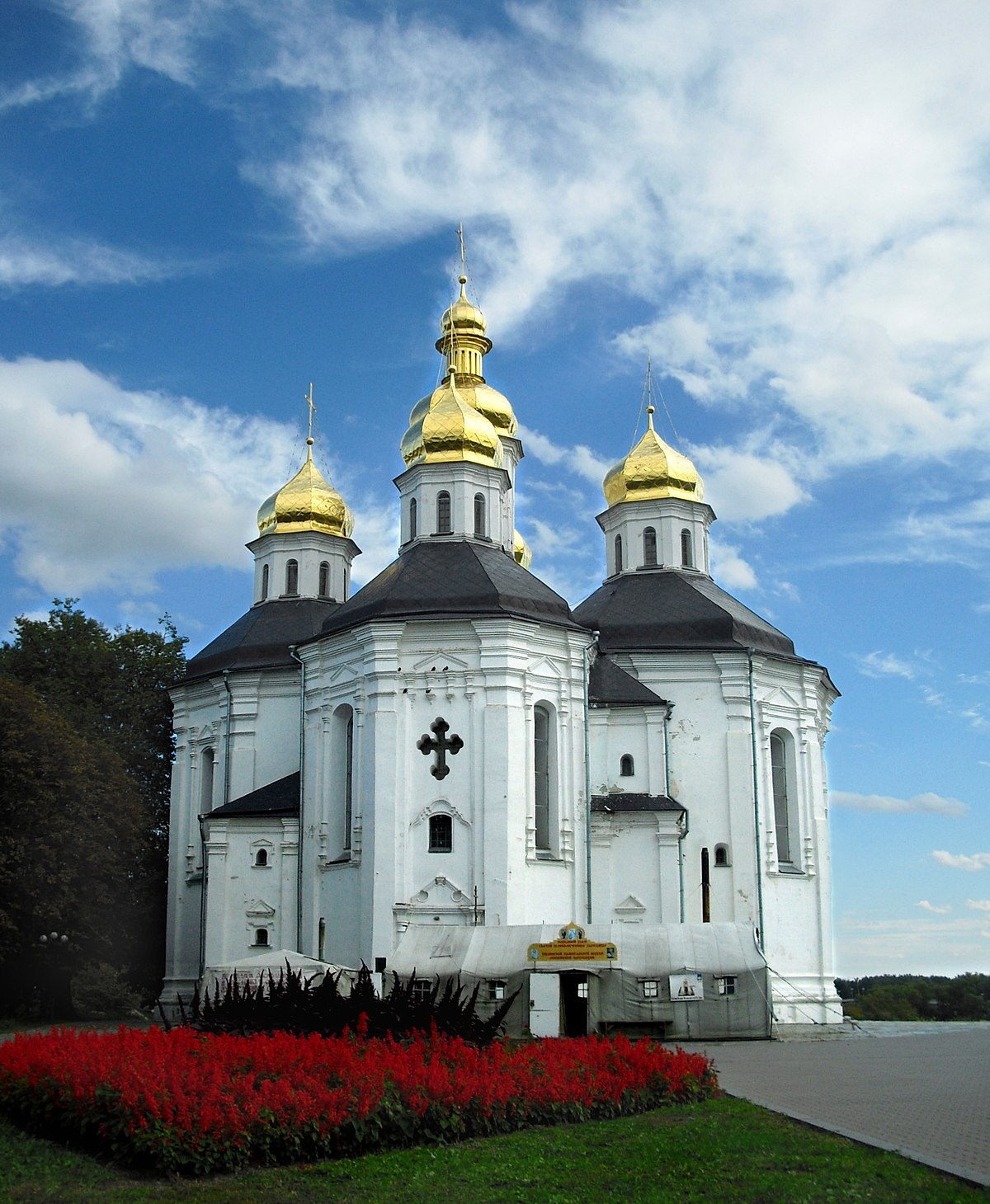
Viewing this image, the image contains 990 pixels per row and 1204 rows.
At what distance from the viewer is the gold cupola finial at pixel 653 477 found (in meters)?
35.8

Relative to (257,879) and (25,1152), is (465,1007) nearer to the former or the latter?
(25,1152)

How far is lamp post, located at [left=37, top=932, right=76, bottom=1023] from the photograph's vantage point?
33.5 metres

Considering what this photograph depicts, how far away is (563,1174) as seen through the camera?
926cm

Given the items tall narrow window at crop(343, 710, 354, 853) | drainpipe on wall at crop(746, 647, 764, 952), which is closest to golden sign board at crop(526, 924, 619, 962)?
tall narrow window at crop(343, 710, 354, 853)

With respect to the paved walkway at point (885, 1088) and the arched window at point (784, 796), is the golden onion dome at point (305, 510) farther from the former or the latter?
the paved walkway at point (885, 1088)

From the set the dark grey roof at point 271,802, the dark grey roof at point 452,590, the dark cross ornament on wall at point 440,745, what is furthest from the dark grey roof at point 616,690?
the dark grey roof at point 271,802

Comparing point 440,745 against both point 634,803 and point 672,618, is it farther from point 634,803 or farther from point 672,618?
point 672,618

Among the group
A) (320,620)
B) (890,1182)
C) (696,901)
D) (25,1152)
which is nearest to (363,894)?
(696,901)

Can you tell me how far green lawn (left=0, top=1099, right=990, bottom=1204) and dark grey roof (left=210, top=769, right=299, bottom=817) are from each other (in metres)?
18.8

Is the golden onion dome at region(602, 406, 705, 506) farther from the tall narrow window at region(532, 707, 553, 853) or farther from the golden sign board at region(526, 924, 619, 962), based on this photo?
the golden sign board at region(526, 924, 619, 962)

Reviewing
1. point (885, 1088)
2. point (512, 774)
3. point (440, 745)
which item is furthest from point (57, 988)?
point (885, 1088)

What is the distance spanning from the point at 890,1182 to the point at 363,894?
1839 cm

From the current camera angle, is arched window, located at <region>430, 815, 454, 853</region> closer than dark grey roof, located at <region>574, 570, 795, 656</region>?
Yes

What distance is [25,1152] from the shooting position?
10234mm
